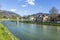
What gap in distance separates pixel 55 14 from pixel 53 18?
1768mm

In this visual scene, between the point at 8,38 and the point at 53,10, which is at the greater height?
the point at 53,10

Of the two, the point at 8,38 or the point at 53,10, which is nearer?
the point at 8,38

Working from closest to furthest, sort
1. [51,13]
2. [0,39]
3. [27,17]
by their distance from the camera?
[0,39] < [51,13] < [27,17]

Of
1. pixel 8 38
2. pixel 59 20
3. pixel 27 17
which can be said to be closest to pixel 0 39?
pixel 8 38

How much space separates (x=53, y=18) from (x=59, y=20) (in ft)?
8.47

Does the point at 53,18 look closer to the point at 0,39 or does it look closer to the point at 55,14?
the point at 55,14

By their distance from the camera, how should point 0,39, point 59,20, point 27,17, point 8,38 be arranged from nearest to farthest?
point 0,39
point 8,38
point 59,20
point 27,17

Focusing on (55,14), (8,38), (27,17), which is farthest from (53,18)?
(8,38)

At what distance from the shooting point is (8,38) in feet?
26.2

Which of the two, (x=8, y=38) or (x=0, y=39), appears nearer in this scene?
(x=0, y=39)

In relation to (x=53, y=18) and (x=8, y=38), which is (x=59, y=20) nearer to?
(x=53, y=18)

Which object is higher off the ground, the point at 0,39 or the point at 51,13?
the point at 51,13

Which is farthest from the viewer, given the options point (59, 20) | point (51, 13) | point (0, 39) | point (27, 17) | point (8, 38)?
point (27, 17)

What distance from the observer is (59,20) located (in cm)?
5169
